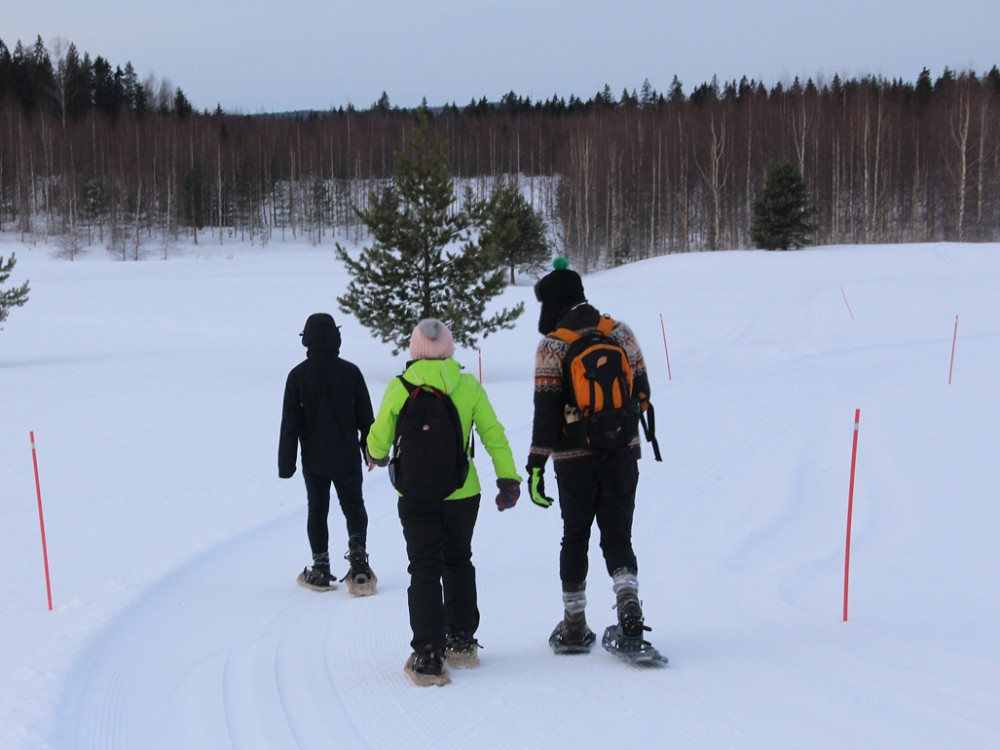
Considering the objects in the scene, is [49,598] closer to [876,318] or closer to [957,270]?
[876,318]

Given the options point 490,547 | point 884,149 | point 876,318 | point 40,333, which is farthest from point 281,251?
point 490,547

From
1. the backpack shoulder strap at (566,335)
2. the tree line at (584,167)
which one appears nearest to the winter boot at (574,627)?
the backpack shoulder strap at (566,335)

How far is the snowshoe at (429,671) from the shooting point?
14.5 ft

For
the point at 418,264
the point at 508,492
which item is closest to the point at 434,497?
A: the point at 508,492

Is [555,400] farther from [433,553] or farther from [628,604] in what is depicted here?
[628,604]

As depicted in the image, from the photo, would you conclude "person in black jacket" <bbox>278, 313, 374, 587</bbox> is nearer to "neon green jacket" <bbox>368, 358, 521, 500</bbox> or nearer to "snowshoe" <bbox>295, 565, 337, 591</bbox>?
"snowshoe" <bbox>295, 565, 337, 591</bbox>

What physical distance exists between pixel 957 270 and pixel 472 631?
34945mm

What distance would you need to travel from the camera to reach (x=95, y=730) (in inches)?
158

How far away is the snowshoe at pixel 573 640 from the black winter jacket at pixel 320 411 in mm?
2087

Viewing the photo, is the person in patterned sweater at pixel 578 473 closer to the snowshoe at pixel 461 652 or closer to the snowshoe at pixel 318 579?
the snowshoe at pixel 461 652

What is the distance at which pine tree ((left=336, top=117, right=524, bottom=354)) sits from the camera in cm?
1756

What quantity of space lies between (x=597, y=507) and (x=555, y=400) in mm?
622

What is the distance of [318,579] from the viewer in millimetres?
6250

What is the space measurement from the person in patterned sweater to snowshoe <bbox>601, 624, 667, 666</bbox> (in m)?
0.04
